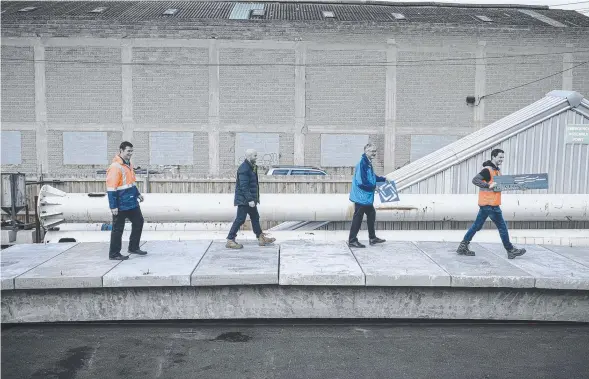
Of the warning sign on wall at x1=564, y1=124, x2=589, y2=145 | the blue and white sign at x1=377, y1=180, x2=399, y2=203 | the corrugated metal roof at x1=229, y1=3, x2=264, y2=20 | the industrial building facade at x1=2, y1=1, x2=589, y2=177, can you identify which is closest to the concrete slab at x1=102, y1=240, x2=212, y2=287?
the blue and white sign at x1=377, y1=180, x2=399, y2=203

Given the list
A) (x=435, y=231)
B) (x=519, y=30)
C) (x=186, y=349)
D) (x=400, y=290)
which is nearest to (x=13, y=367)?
(x=186, y=349)

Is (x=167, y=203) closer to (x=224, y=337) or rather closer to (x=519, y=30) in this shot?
(x=224, y=337)

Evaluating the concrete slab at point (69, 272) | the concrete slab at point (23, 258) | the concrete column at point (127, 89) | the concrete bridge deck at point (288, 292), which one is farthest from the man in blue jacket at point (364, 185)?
the concrete column at point (127, 89)

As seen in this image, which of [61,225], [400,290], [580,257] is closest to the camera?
[400,290]

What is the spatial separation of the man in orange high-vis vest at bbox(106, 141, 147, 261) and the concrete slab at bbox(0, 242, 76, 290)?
0.95 metres

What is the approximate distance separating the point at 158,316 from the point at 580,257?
5791 mm

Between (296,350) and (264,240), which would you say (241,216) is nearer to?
(264,240)

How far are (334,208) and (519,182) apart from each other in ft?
9.42

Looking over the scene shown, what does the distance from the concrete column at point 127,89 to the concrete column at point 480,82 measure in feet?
57.2

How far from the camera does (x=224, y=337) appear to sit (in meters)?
5.97

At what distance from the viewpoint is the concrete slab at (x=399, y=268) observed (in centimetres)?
624

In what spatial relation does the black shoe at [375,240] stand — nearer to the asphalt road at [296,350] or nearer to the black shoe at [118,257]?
the asphalt road at [296,350]

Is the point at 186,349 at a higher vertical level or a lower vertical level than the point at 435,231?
lower

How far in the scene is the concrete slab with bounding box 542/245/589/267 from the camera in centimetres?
743
